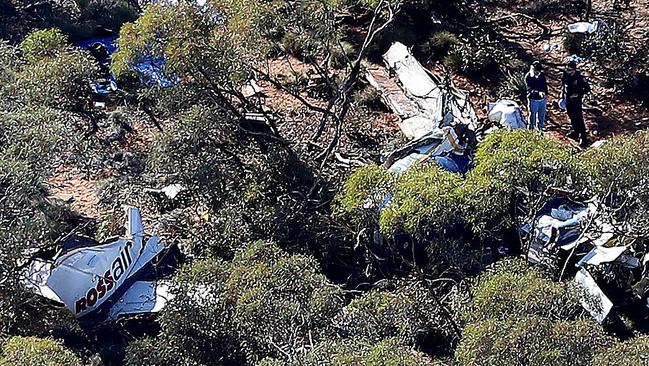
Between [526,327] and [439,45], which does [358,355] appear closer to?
[526,327]

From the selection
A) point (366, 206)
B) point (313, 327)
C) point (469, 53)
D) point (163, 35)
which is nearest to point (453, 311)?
point (366, 206)

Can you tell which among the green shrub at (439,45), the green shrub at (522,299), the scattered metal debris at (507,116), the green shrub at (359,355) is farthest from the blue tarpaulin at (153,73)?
the green shrub at (439,45)

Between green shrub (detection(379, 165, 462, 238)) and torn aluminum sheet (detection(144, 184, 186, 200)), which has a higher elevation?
green shrub (detection(379, 165, 462, 238))

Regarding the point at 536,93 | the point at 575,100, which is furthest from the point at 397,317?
the point at 575,100

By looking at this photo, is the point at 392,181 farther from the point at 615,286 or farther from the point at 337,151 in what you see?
the point at 337,151

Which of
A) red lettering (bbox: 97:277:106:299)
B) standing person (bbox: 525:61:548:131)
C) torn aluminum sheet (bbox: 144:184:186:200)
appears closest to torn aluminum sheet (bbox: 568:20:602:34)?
standing person (bbox: 525:61:548:131)

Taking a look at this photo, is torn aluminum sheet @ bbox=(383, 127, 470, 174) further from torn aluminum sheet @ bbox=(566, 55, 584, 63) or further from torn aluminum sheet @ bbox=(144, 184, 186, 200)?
torn aluminum sheet @ bbox=(566, 55, 584, 63)

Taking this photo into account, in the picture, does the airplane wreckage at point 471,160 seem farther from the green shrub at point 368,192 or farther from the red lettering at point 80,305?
the red lettering at point 80,305
